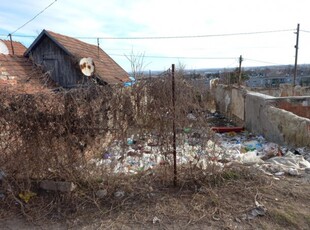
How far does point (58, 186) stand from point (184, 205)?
69.4 inches

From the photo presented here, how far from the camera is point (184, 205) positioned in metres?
3.39

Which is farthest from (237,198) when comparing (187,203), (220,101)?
(220,101)

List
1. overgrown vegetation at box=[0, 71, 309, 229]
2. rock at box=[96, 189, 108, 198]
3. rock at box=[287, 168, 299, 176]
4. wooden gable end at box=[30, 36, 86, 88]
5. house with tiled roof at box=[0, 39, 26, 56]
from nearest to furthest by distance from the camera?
1. overgrown vegetation at box=[0, 71, 309, 229]
2. rock at box=[96, 189, 108, 198]
3. rock at box=[287, 168, 299, 176]
4. wooden gable end at box=[30, 36, 86, 88]
5. house with tiled roof at box=[0, 39, 26, 56]

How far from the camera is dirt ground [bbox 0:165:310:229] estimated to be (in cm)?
307

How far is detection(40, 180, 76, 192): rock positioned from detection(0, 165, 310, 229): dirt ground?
10cm

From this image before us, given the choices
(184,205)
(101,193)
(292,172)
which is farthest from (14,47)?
(292,172)

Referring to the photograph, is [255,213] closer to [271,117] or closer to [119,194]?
[119,194]

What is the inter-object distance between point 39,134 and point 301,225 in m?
3.44

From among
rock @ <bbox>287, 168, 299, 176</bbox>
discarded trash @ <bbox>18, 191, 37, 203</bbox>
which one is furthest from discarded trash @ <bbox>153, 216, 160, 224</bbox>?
rock @ <bbox>287, 168, 299, 176</bbox>

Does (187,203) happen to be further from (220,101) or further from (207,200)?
(220,101)

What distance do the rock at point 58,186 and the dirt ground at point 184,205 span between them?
0.10 metres

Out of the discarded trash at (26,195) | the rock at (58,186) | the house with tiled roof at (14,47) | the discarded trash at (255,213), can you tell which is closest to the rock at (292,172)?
the discarded trash at (255,213)

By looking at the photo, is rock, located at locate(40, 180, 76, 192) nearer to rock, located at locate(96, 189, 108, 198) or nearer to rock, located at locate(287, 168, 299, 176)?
rock, located at locate(96, 189, 108, 198)

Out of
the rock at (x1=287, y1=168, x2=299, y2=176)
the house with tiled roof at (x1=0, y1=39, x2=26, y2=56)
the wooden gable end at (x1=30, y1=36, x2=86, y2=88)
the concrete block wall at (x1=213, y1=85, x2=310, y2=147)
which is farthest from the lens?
the house with tiled roof at (x1=0, y1=39, x2=26, y2=56)
